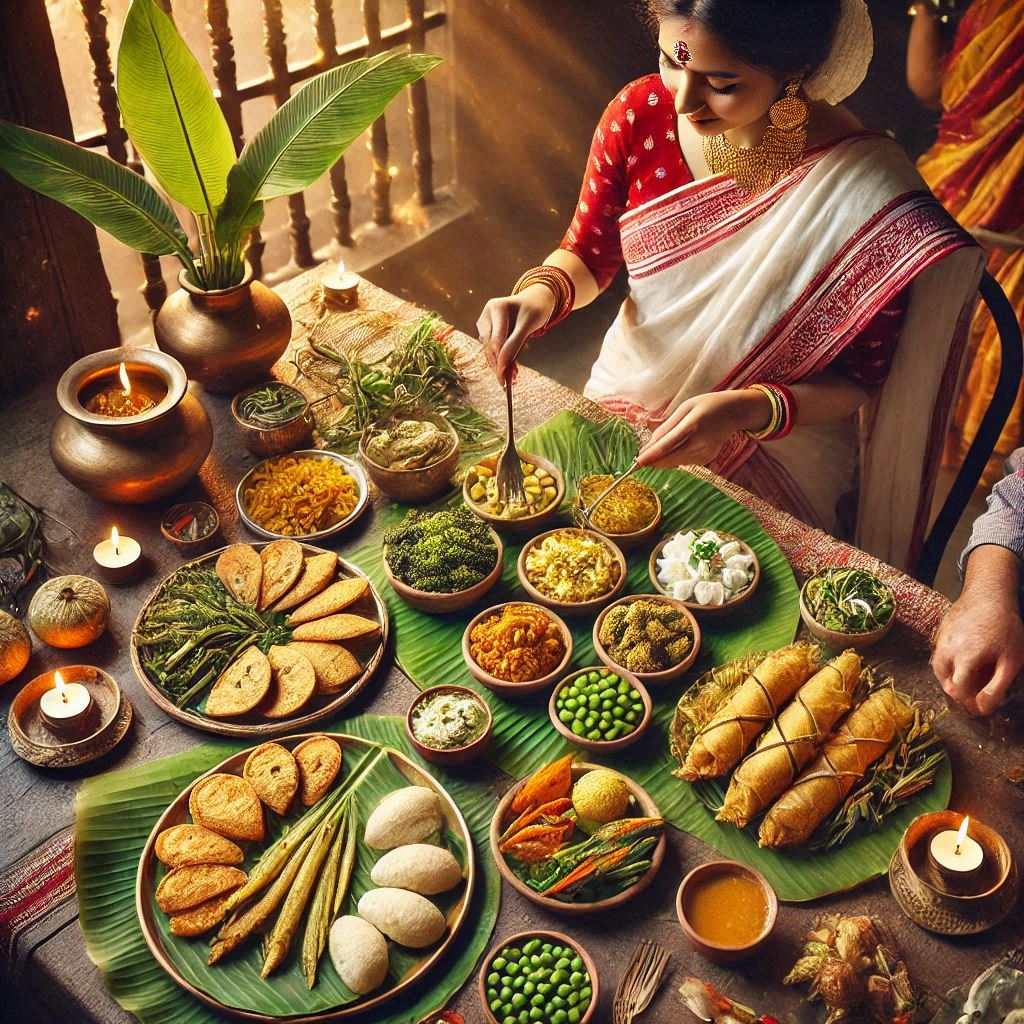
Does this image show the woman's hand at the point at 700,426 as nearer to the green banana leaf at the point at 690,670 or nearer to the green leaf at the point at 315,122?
the green banana leaf at the point at 690,670

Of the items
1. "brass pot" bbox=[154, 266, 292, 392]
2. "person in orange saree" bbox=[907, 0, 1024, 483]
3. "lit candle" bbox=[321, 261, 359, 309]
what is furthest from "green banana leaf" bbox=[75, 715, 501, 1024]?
"person in orange saree" bbox=[907, 0, 1024, 483]

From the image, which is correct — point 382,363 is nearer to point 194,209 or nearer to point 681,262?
point 194,209

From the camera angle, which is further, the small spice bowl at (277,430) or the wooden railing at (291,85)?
the wooden railing at (291,85)

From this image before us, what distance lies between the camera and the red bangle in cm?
302

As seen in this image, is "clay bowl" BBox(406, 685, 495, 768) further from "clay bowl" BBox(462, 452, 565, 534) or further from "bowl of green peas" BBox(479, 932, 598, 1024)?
"clay bowl" BBox(462, 452, 565, 534)

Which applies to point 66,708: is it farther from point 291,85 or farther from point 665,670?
point 291,85

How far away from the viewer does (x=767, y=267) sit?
2.77m

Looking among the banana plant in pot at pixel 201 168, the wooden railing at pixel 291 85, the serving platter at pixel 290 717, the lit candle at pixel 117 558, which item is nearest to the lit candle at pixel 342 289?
the banana plant in pot at pixel 201 168

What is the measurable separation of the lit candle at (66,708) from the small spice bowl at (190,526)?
52cm

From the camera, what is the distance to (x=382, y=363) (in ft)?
10.9

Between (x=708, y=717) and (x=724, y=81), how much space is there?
143 cm

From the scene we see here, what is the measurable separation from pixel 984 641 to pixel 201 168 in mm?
2358

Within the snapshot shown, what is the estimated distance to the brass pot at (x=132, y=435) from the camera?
2707 mm

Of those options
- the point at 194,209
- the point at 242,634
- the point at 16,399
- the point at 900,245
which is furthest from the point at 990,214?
the point at 16,399
